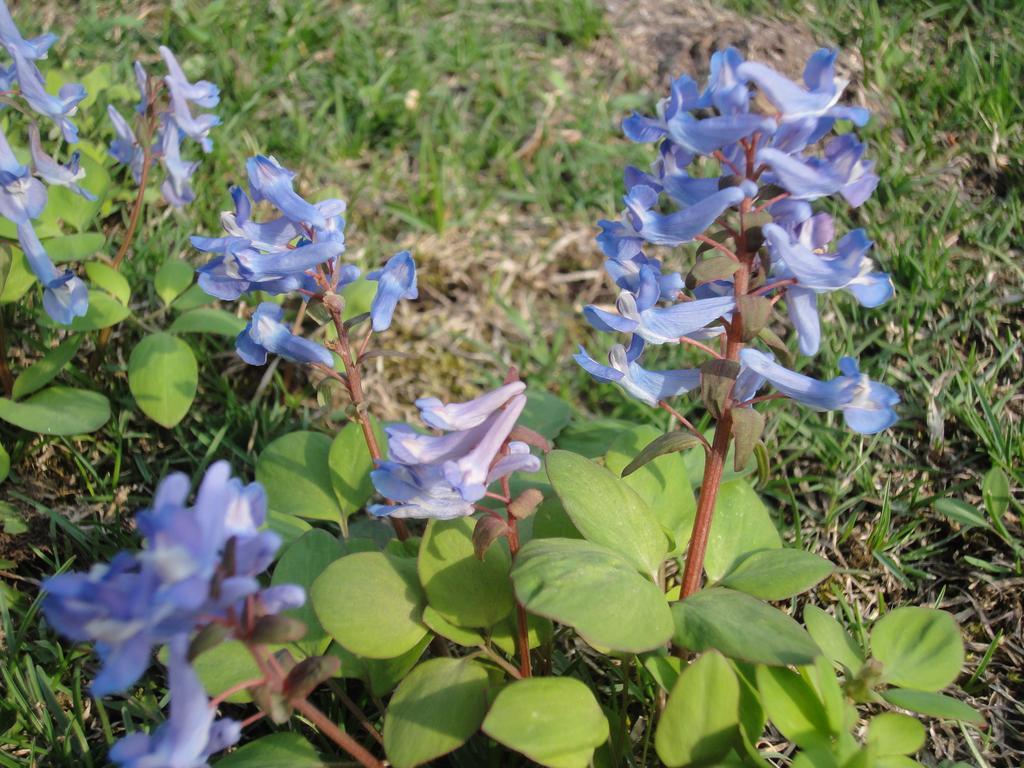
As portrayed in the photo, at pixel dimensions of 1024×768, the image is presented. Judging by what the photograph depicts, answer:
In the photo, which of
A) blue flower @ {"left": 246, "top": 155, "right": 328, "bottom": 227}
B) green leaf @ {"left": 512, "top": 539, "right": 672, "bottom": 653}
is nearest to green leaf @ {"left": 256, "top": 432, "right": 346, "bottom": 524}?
blue flower @ {"left": 246, "top": 155, "right": 328, "bottom": 227}

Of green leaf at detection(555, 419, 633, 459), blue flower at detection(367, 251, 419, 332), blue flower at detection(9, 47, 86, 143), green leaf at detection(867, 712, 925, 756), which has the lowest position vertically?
green leaf at detection(555, 419, 633, 459)

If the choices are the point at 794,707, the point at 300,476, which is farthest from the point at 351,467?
the point at 794,707

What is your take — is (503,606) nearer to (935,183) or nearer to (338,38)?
(935,183)

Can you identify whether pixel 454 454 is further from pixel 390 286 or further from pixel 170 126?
pixel 170 126

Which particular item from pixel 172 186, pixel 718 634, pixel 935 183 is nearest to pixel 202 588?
pixel 718 634

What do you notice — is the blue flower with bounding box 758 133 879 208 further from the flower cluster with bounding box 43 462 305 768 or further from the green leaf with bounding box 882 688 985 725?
the flower cluster with bounding box 43 462 305 768

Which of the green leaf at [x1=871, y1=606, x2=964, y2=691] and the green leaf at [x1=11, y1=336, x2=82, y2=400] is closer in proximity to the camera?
the green leaf at [x1=871, y1=606, x2=964, y2=691]

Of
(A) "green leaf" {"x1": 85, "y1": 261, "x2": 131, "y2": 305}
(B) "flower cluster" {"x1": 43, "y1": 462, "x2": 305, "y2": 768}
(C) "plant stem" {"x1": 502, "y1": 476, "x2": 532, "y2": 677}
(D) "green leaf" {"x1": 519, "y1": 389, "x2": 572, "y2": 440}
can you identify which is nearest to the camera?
(B) "flower cluster" {"x1": 43, "y1": 462, "x2": 305, "y2": 768}
